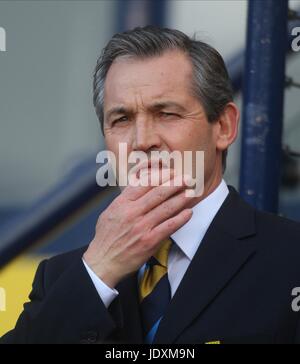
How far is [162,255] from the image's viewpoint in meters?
1.73

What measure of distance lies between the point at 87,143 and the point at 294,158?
560mm

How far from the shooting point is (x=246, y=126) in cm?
215

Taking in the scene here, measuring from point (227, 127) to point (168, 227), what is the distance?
37 cm

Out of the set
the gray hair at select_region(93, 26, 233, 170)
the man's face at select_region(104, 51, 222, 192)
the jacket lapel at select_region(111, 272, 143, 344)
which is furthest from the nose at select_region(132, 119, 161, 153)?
the jacket lapel at select_region(111, 272, 143, 344)

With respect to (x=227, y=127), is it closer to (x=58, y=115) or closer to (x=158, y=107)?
(x=158, y=107)

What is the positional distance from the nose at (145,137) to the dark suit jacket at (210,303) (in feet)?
0.65

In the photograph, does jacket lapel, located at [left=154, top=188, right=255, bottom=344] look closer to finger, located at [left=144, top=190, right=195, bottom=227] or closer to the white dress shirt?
the white dress shirt

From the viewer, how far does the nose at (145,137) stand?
170cm

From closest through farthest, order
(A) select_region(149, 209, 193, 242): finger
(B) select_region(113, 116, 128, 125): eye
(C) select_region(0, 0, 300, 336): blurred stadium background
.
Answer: (A) select_region(149, 209, 193, 242): finger < (B) select_region(113, 116, 128, 125): eye < (C) select_region(0, 0, 300, 336): blurred stadium background

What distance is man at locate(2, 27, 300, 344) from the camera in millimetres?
1605

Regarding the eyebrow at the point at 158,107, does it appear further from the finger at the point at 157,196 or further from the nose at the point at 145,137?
the finger at the point at 157,196

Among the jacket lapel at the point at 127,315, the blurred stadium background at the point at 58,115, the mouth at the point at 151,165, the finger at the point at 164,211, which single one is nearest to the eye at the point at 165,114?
the mouth at the point at 151,165

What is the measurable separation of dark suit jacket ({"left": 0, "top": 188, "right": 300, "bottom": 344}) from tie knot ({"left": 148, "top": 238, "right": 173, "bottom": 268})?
6 centimetres
